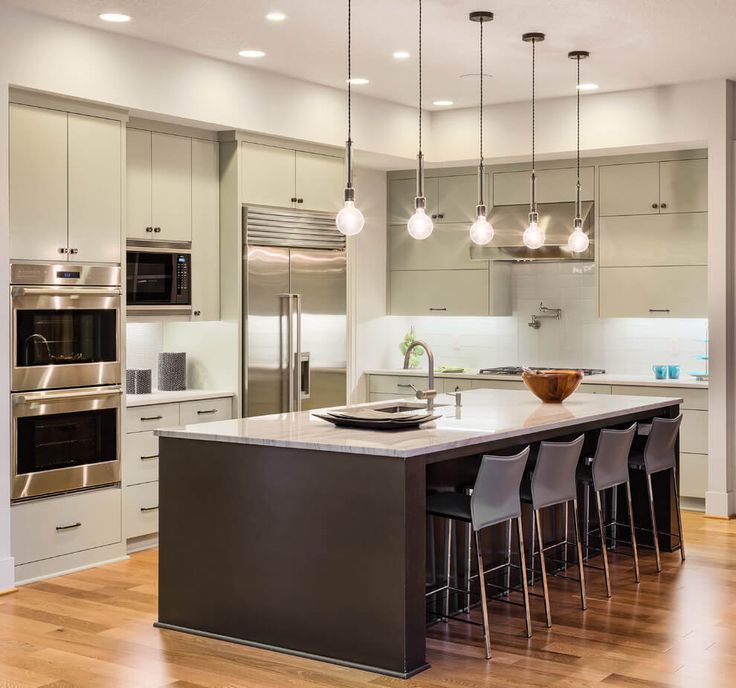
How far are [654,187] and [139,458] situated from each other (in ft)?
13.7

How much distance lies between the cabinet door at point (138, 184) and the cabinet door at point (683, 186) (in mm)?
3703

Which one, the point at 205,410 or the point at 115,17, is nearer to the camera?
the point at 115,17

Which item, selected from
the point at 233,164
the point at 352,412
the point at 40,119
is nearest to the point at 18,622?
the point at 352,412

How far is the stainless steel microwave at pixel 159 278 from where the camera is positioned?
640cm

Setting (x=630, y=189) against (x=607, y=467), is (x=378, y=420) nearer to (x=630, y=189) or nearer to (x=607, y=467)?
(x=607, y=467)

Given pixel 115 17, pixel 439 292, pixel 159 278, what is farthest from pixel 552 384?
pixel 115 17

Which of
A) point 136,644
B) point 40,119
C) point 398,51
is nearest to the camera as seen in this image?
point 136,644

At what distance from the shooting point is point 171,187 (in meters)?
6.62

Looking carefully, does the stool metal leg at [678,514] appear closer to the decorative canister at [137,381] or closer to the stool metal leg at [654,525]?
the stool metal leg at [654,525]

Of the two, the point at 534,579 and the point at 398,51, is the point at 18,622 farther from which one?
the point at 398,51

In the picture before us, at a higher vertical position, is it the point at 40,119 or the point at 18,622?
the point at 40,119

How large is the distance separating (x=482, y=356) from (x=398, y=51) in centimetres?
325

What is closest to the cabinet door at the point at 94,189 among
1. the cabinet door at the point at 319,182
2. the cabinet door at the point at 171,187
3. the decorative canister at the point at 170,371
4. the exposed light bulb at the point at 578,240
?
the cabinet door at the point at 171,187

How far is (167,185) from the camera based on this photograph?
6598 mm
